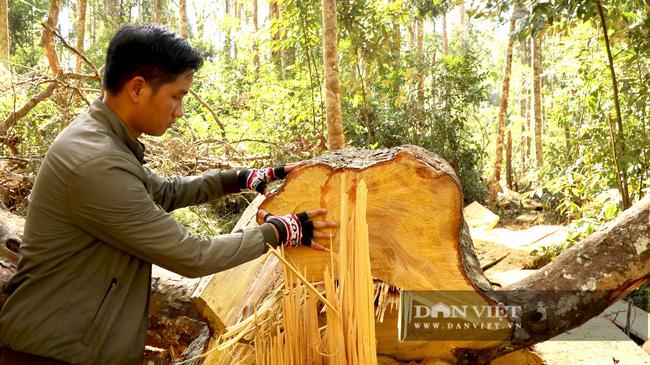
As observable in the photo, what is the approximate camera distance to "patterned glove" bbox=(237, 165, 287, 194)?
2.27m

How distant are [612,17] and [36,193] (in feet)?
13.7

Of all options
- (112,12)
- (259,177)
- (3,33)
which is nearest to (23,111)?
(259,177)

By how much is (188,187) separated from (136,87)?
28.5 inches

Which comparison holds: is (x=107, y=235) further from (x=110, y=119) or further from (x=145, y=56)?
(x=145, y=56)

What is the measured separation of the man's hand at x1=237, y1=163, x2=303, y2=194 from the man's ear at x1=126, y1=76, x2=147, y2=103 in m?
0.71

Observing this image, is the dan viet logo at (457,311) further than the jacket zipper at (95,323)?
Yes

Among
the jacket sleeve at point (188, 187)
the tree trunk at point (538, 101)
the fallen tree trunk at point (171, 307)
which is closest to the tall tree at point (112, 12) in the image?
the tree trunk at point (538, 101)

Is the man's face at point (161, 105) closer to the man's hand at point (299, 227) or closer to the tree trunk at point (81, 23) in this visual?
the man's hand at point (299, 227)

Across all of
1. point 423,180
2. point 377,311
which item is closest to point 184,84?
point 423,180

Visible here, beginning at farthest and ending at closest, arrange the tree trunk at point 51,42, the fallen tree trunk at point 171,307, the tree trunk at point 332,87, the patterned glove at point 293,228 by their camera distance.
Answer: the tree trunk at point 51,42 < the tree trunk at point 332,87 < the fallen tree trunk at point 171,307 < the patterned glove at point 293,228

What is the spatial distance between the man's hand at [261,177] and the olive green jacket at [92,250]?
1.89 feet

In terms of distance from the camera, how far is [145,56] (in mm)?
1642

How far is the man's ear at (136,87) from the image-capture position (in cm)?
166

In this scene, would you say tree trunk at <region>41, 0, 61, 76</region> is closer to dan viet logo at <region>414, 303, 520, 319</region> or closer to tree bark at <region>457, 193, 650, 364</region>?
dan viet logo at <region>414, 303, 520, 319</region>
